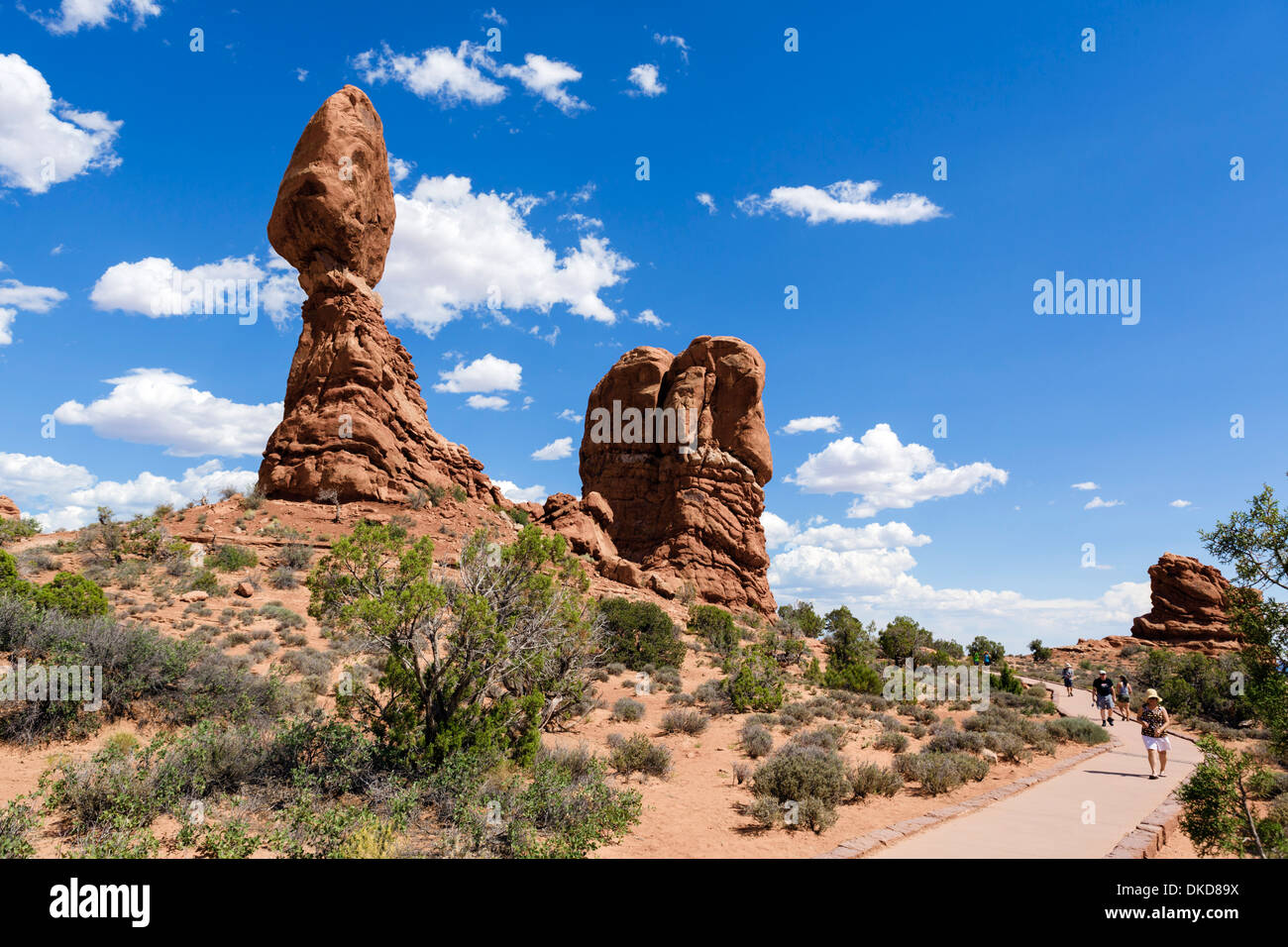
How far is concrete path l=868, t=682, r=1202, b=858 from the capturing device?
6.61 metres

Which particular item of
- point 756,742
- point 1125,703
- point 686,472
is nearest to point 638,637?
point 756,742

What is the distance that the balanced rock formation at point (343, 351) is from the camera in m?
28.3

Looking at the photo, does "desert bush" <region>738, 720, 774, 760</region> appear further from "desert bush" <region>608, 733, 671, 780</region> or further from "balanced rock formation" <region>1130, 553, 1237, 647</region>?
"balanced rock formation" <region>1130, 553, 1237, 647</region>

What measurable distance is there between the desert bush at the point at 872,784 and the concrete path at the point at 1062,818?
1.49m

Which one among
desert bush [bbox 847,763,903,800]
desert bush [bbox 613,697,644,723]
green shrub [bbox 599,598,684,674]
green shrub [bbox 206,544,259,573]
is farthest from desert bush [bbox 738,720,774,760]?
green shrub [bbox 206,544,259,573]

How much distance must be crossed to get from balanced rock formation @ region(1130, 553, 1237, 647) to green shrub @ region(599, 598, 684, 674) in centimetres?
4462

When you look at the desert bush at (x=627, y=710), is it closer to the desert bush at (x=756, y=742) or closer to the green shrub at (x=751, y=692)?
the green shrub at (x=751, y=692)

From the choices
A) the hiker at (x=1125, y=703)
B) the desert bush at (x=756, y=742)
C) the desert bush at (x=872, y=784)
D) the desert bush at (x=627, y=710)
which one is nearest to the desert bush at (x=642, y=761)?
the desert bush at (x=756, y=742)

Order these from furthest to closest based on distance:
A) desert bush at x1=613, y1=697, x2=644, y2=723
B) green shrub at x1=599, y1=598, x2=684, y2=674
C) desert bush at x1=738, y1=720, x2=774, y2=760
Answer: green shrub at x1=599, y1=598, x2=684, y2=674 → desert bush at x1=613, y1=697, x2=644, y2=723 → desert bush at x1=738, y1=720, x2=774, y2=760

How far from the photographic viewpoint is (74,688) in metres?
8.80
